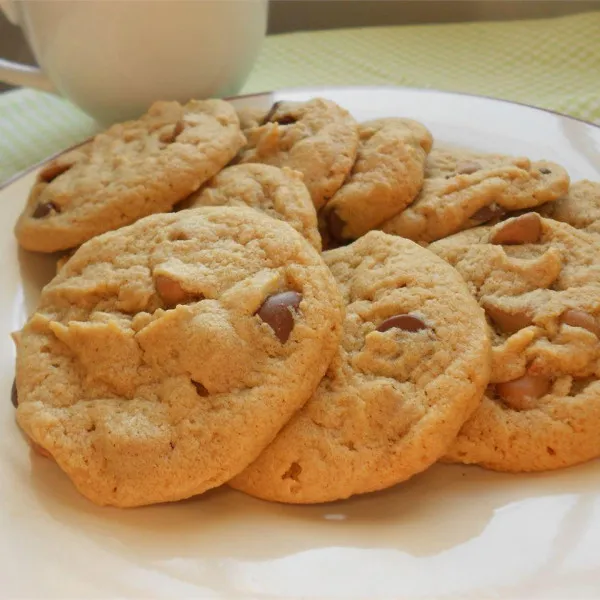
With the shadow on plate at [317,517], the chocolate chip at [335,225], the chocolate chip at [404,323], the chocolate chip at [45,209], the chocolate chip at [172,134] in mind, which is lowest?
the shadow on plate at [317,517]

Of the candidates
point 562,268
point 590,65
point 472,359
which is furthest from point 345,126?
point 590,65

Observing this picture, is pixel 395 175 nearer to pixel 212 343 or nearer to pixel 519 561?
pixel 212 343

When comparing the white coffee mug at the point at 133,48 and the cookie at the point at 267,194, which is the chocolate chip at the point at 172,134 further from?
the white coffee mug at the point at 133,48

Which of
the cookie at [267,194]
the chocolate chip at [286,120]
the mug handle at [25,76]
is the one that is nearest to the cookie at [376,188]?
the cookie at [267,194]

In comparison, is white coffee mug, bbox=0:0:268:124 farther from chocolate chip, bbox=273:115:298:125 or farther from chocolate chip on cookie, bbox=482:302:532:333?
chocolate chip on cookie, bbox=482:302:532:333

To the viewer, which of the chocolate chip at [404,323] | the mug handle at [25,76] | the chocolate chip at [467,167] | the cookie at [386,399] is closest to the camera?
the cookie at [386,399]

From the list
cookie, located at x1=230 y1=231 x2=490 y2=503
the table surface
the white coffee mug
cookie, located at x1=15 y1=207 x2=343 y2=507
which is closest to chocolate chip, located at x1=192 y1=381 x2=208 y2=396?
cookie, located at x1=15 y1=207 x2=343 y2=507

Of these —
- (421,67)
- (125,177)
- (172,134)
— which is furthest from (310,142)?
(421,67)
